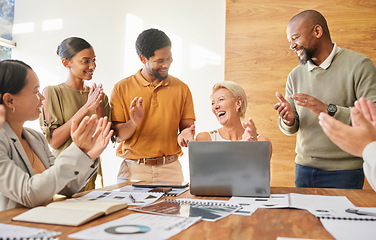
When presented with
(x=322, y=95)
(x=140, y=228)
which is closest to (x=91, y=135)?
(x=140, y=228)

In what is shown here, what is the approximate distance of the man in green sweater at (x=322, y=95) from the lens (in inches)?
81.4

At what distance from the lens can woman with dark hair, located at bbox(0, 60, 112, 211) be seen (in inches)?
49.7

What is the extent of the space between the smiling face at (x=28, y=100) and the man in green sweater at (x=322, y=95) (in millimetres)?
1275

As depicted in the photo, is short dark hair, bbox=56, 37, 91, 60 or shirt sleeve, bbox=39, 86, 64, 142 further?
short dark hair, bbox=56, 37, 91, 60

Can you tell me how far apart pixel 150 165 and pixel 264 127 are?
1457 mm

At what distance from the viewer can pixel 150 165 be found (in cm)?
229

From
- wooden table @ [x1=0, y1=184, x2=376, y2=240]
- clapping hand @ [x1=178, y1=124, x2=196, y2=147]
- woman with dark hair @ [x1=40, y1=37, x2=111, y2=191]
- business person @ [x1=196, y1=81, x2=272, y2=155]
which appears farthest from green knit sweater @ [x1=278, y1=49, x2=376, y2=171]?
woman with dark hair @ [x1=40, y1=37, x2=111, y2=191]

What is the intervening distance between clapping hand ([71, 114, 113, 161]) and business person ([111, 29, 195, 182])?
2.70 ft

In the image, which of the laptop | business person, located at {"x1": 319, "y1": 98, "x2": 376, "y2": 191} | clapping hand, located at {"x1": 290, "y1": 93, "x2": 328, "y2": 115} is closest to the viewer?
business person, located at {"x1": 319, "y1": 98, "x2": 376, "y2": 191}

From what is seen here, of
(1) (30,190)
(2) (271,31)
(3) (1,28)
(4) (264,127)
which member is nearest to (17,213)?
(1) (30,190)

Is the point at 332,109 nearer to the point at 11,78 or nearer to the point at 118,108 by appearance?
the point at 118,108

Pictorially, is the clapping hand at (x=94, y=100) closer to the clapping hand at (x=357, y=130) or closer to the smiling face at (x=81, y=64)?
the smiling face at (x=81, y=64)

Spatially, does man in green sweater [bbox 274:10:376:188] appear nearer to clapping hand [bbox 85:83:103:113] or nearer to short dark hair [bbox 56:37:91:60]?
clapping hand [bbox 85:83:103:113]

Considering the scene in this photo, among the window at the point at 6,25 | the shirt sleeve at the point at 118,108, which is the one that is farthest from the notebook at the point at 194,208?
the window at the point at 6,25
